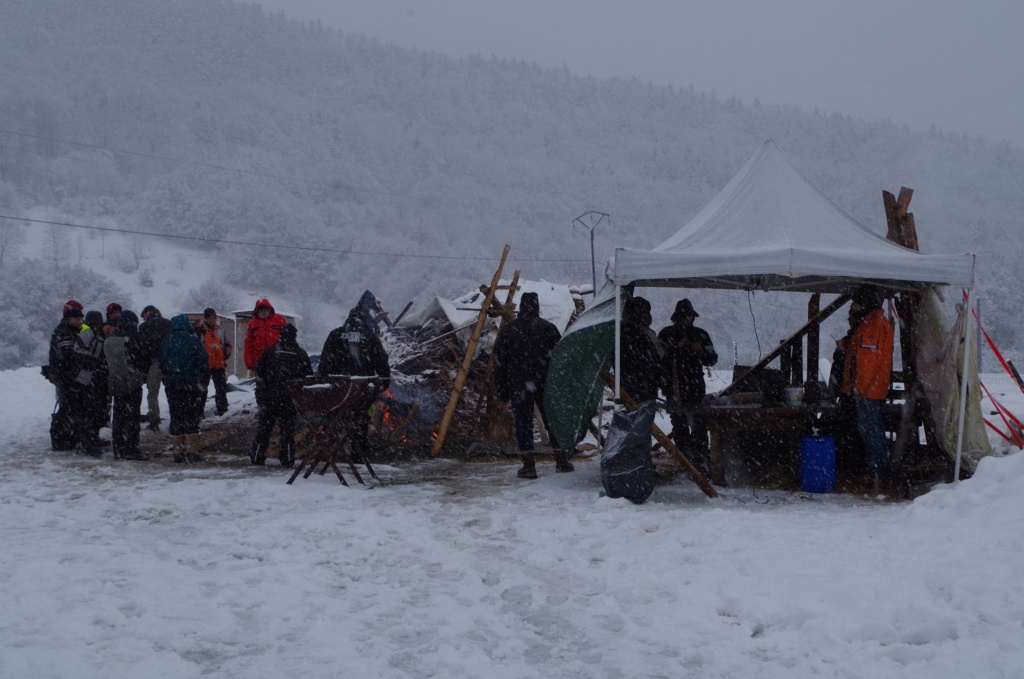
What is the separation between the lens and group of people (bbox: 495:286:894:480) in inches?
286

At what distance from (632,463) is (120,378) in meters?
6.62

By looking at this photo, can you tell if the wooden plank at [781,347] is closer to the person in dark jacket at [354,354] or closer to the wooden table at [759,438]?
the wooden table at [759,438]

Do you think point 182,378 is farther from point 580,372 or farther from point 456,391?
point 580,372

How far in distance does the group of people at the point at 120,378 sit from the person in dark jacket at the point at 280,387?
0.93 metres

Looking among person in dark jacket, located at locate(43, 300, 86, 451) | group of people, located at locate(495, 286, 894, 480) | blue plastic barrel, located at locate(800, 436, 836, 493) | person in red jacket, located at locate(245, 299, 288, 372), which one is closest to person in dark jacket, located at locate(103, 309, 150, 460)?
person in dark jacket, located at locate(43, 300, 86, 451)

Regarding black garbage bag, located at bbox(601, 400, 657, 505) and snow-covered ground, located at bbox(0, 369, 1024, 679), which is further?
black garbage bag, located at bbox(601, 400, 657, 505)

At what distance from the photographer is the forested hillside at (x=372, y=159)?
90.0m

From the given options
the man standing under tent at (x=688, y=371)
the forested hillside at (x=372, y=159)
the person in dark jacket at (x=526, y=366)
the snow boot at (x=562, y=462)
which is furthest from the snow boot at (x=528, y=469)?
the forested hillside at (x=372, y=159)

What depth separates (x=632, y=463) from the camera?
21.6ft

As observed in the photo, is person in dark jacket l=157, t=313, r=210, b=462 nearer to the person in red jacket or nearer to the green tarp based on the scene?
the person in red jacket

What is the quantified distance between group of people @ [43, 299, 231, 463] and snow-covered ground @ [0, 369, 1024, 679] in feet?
8.73

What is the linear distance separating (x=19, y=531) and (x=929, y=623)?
224 inches

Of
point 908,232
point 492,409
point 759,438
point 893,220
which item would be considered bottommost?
point 492,409

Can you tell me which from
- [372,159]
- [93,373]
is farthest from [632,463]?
[372,159]
